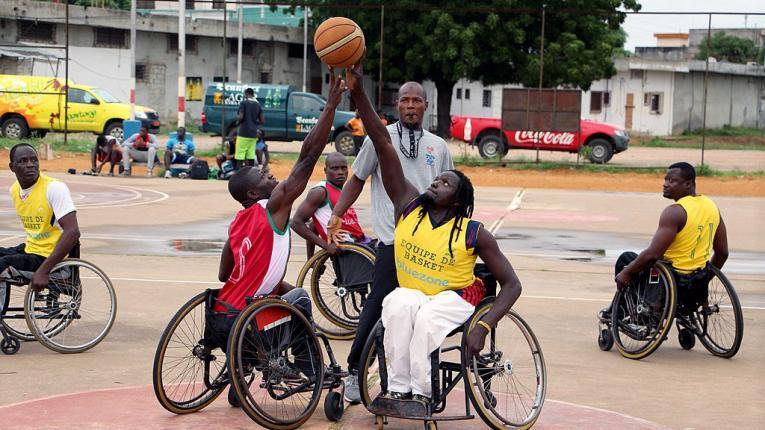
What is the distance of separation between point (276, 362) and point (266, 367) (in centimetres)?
7

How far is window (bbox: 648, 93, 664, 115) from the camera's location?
59.5 meters

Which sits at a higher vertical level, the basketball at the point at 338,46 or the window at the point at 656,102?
the window at the point at 656,102

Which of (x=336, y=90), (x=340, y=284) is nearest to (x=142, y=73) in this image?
(x=340, y=284)

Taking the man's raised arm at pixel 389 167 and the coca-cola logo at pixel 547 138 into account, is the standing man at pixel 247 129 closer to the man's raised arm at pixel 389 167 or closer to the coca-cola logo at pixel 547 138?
the coca-cola logo at pixel 547 138

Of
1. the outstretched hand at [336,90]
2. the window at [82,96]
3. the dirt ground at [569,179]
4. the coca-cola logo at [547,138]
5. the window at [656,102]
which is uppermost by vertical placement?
the window at [656,102]

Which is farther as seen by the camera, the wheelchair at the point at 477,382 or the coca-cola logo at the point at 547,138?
the coca-cola logo at the point at 547,138

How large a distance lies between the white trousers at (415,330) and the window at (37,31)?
4473cm

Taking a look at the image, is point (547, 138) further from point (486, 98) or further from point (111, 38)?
point (486, 98)

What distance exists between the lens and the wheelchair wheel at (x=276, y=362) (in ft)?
20.2

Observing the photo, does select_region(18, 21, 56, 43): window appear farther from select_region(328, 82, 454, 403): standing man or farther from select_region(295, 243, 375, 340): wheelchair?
select_region(328, 82, 454, 403): standing man

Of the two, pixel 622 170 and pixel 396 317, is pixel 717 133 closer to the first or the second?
pixel 622 170

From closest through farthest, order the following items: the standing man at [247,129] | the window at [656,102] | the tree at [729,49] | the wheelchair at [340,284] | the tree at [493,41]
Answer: the wheelchair at [340,284]
the standing man at [247,129]
the tree at [493,41]
the window at [656,102]
the tree at [729,49]

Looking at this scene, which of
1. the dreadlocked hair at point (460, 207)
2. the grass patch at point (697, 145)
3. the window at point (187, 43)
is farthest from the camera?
the window at point (187, 43)

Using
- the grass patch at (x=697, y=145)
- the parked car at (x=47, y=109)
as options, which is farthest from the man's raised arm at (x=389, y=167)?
the grass patch at (x=697, y=145)
